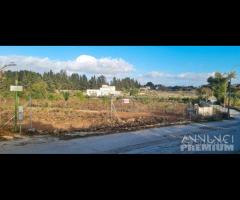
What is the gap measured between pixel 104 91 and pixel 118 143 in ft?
3.43

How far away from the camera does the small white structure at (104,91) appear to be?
237 inches

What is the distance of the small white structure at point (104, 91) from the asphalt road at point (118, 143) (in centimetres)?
84

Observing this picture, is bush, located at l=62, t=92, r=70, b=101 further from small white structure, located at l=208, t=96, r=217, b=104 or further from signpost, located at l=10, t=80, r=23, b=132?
small white structure, located at l=208, t=96, r=217, b=104

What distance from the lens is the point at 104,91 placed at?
6.15 metres

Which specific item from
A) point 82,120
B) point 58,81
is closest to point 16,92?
point 58,81

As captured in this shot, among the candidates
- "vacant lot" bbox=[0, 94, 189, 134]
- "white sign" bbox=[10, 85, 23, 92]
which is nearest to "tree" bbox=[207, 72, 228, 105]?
"vacant lot" bbox=[0, 94, 189, 134]

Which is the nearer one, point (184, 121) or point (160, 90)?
point (160, 90)

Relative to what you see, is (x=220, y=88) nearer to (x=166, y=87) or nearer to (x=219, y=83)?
(x=219, y=83)

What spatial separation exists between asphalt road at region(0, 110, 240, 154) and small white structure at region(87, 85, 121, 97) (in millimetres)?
844
